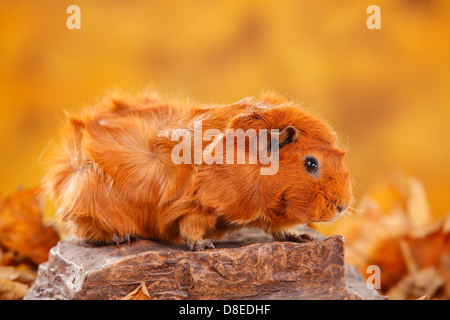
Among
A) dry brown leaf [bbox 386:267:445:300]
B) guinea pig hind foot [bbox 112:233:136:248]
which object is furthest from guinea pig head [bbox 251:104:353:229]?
dry brown leaf [bbox 386:267:445:300]

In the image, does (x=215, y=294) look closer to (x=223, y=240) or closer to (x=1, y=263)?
(x=223, y=240)

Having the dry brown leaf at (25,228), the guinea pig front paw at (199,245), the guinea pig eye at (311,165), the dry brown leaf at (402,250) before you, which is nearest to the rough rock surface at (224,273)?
the guinea pig front paw at (199,245)

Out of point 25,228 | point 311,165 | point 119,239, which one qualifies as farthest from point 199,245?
point 25,228

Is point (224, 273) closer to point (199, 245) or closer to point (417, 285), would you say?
point (199, 245)

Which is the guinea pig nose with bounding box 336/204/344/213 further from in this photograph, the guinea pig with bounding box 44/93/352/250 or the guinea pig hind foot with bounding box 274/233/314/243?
the guinea pig hind foot with bounding box 274/233/314/243

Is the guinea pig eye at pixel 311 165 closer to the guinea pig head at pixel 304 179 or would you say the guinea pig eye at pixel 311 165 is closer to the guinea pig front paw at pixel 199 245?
the guinea pig head at pixel 304 179

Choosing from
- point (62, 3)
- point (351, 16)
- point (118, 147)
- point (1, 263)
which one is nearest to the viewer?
point (118, 147)

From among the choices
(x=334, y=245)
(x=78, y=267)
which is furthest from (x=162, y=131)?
(x=334, y=245)
